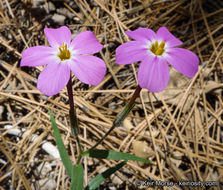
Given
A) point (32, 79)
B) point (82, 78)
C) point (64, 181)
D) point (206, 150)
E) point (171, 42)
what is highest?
point (171, 42)

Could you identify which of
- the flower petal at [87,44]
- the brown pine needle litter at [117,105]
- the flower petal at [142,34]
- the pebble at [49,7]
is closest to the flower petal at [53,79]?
the flower petal at [87,44]

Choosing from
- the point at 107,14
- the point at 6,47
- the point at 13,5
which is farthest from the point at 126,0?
the point at 6,47

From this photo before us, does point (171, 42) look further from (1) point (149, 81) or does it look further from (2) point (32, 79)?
(2) point (32, 79)

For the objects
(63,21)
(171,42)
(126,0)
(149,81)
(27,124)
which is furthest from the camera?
(126,0)

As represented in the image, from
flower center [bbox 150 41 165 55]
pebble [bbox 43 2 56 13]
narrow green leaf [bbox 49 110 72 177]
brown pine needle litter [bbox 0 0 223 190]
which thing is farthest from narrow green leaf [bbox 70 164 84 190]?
pebble [bbox 43 2 56 13]

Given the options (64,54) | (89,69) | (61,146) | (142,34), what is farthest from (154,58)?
(61,146)

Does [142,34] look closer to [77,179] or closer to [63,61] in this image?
[63,61]

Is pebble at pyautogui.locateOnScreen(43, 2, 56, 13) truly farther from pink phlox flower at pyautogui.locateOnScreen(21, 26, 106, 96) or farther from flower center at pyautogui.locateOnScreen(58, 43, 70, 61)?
flower center at pyautogui.locateOnScreen(58, 43, 70, 61)
